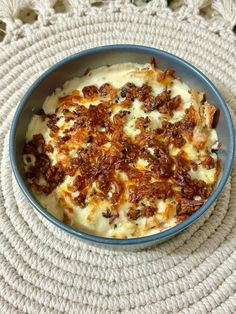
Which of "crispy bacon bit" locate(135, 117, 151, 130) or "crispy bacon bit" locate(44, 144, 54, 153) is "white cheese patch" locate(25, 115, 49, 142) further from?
"crispy bacon bit" locate(135, 117, 151, 130)

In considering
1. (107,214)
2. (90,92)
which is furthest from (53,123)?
(107,214)

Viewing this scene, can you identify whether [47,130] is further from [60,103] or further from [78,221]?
[78,221]

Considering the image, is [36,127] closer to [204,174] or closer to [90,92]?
[90,92]

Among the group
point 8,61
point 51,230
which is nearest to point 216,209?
point 51,230

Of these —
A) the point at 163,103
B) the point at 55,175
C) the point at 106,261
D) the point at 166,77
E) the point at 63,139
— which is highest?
the point at 166,77

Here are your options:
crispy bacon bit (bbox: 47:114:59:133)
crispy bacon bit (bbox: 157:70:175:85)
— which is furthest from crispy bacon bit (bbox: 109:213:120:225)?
crispy bacon bit (bbox: 157:70:175:85)

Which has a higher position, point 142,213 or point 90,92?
point 90,92

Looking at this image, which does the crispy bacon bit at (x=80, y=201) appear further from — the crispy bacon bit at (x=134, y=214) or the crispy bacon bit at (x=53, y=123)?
the crispy bacon bit at (x=53, y=123)
